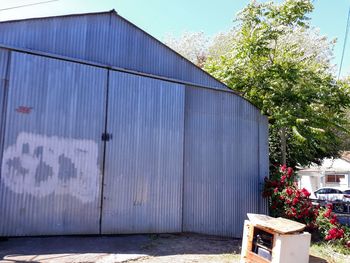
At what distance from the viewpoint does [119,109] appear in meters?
9.27

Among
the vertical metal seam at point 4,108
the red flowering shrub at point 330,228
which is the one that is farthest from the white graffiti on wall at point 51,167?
the red flowering shrub at point 330,228

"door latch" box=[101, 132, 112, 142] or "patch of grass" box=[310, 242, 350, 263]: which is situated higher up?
"door latch" box=[101, 132, 112, 142]

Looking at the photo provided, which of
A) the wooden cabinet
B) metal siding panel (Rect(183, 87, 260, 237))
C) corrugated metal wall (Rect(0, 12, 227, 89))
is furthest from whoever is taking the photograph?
metal siding panel (Rect(183, 87, 260, 237))

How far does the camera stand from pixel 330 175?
3838 cm

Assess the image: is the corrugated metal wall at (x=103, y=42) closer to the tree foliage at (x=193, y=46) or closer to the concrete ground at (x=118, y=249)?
the concrete ground at (x=118, y=249)

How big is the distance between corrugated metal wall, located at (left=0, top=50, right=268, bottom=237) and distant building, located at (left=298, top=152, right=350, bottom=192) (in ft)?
92.3

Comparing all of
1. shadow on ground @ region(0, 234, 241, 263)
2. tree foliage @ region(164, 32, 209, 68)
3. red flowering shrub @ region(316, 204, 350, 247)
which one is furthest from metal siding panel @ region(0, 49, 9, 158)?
tree foliage @ region(164, 32, 209, 68)

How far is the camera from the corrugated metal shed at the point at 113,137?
809cm

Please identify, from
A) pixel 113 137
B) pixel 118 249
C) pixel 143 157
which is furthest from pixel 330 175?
pixel 118 249

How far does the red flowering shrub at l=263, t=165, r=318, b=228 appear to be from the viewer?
1034 cm

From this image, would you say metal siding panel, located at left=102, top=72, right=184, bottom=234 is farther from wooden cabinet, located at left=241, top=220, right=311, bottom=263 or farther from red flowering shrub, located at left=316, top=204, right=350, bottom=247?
red flowering shrub, located at left=316, top=204, right=350, bottom=247

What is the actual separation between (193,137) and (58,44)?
4469 mm

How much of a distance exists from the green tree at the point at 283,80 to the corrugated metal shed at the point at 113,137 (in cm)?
164

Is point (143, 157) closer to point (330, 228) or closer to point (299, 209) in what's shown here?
point (299, 209)
